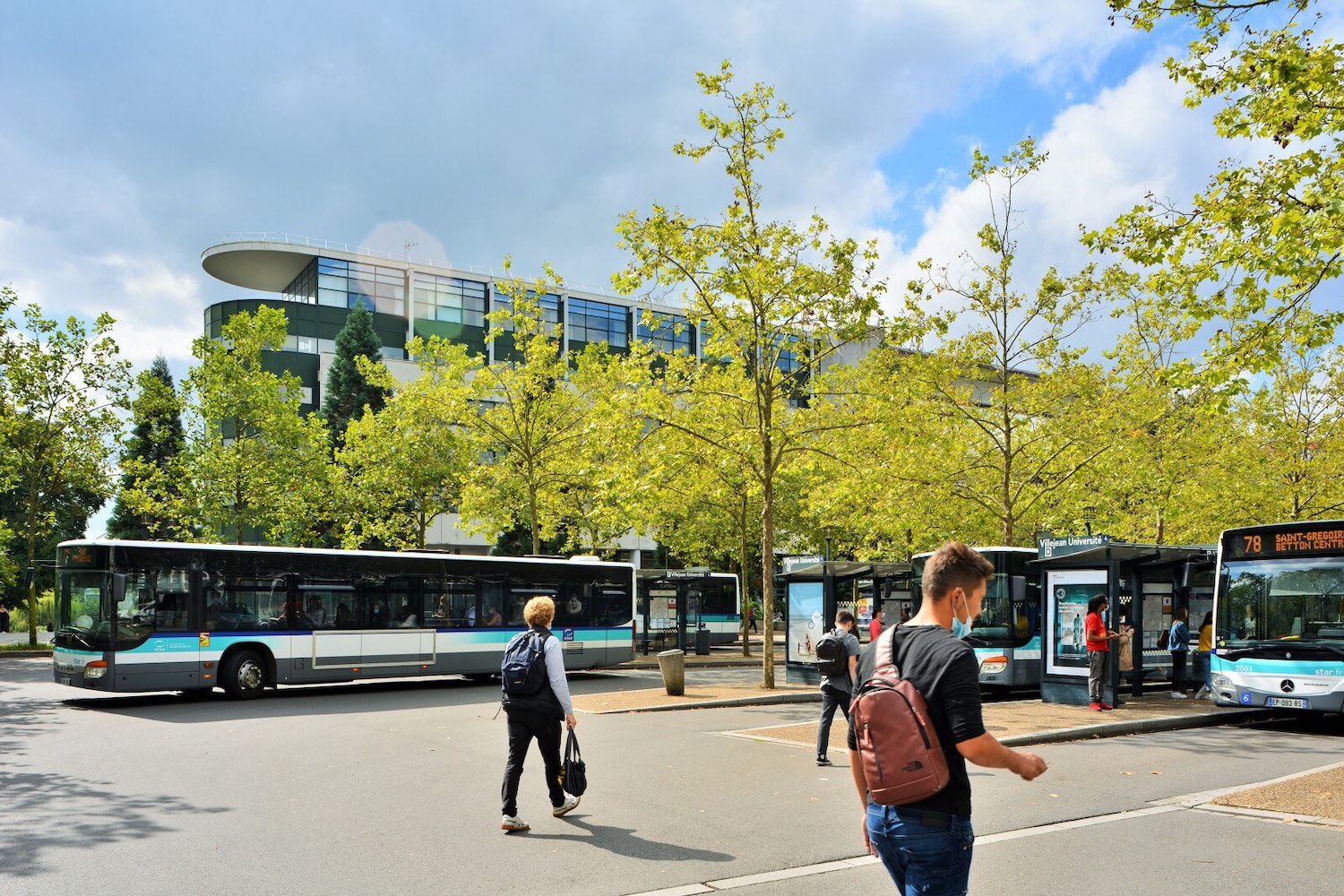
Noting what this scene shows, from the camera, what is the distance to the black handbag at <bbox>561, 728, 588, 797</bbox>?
8375 mm

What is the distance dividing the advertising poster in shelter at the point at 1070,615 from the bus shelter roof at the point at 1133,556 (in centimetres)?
31

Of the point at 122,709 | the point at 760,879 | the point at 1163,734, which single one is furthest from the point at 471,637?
the point at 760,879

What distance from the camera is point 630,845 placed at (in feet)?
25.2

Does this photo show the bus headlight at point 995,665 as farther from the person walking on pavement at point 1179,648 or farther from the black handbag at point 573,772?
the black handbag at point 573,772

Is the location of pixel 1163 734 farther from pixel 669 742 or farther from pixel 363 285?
pixel 363 285

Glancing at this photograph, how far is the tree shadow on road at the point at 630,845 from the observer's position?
24.1 ft

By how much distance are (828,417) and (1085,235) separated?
11509 millimetres

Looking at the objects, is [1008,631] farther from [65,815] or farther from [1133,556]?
[65,815]

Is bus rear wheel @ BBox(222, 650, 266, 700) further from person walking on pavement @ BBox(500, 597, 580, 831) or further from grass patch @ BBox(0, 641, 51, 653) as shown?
grass patch @ BBox(0, 641, 51, 653)

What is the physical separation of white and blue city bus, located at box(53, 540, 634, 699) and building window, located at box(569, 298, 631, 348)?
139 feet

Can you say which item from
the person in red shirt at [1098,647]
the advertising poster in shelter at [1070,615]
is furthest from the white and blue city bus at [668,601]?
the person in red shirt at [1098,647]

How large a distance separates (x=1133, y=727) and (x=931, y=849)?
12244mm

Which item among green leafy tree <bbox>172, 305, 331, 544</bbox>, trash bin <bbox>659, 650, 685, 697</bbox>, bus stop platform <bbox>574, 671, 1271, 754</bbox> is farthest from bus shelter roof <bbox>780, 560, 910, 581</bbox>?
green leafy tree <bbox>172, 305, 331, 544</bbox>

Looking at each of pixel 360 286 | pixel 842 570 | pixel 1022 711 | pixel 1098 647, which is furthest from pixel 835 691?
pixel 360 286
